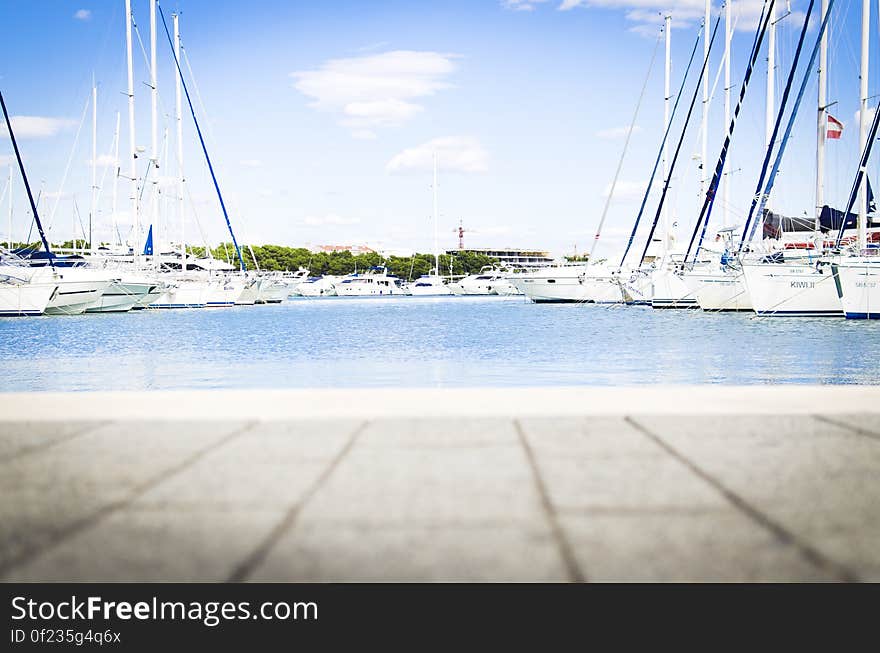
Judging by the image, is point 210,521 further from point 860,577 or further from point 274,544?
point 860,577

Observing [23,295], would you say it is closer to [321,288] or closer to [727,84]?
[727,84]

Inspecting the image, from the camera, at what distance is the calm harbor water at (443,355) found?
12930 millimetres

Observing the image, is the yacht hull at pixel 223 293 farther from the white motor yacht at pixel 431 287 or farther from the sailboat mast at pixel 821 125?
the white motor yacht at pixel 431 287

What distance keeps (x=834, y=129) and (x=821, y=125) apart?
1.58 ft

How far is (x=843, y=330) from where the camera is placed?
2219 centimetres

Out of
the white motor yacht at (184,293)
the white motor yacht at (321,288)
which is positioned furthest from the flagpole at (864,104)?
the white motor yacht at (321,288)

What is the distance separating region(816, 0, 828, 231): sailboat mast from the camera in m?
25.7

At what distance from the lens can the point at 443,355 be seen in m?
18.4

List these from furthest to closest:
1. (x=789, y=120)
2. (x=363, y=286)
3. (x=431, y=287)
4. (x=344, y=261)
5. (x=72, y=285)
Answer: (x=344, y=261) < (x=363, y=286) < (x=431, y=287) < (x=72, y=285) < (x=789, y=120)

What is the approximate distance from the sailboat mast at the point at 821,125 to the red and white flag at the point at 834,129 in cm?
13

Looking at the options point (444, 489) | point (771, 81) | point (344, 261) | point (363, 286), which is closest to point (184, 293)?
point (771, 81)

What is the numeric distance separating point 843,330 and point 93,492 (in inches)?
915

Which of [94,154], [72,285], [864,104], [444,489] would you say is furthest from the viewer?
[94,154]

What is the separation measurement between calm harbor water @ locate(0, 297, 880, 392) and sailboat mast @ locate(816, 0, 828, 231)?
4246mm
